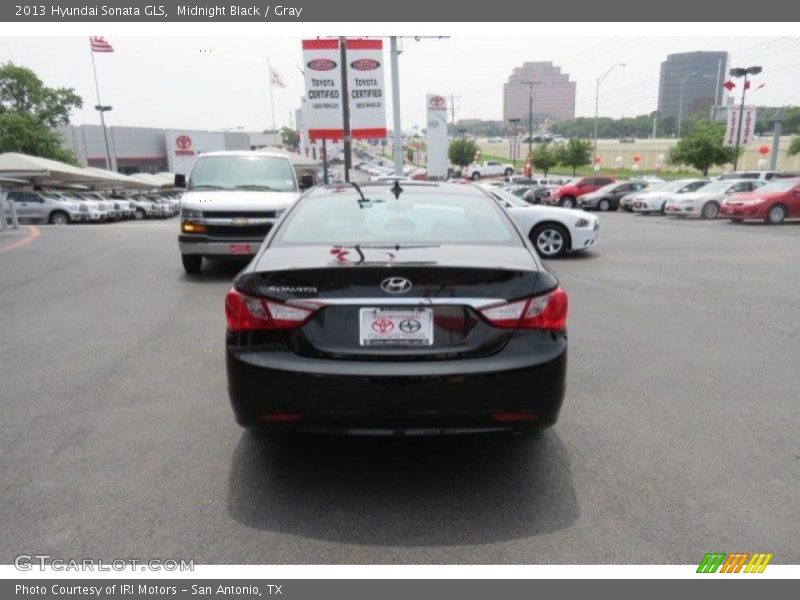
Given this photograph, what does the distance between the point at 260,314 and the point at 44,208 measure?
99.2ft

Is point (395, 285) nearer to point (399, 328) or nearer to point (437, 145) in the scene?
point (399, 328)

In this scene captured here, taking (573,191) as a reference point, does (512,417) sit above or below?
above

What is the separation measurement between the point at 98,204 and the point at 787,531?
3372 centimetres

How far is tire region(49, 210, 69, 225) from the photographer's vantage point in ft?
96.1

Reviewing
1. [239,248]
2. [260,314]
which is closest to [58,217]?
[239,248]

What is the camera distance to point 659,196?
90.2 ft

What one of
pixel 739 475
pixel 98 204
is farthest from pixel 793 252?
pixel 98 204

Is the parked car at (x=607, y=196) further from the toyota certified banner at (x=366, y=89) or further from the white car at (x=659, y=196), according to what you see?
the toyota certified banner at (x=366, y=89)

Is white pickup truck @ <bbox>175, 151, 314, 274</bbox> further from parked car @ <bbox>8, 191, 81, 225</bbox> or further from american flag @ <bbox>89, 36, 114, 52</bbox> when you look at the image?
american flag @ <bbox>89, 36, 114, 52</bbox>

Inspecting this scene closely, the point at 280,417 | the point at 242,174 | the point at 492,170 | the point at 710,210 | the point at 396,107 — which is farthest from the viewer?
the point at 492,170

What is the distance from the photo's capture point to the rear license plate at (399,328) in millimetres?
Result: 3033

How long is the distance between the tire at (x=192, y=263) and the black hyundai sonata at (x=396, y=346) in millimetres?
7184

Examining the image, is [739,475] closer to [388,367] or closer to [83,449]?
[388,367]

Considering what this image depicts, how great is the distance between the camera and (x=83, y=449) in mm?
3830
